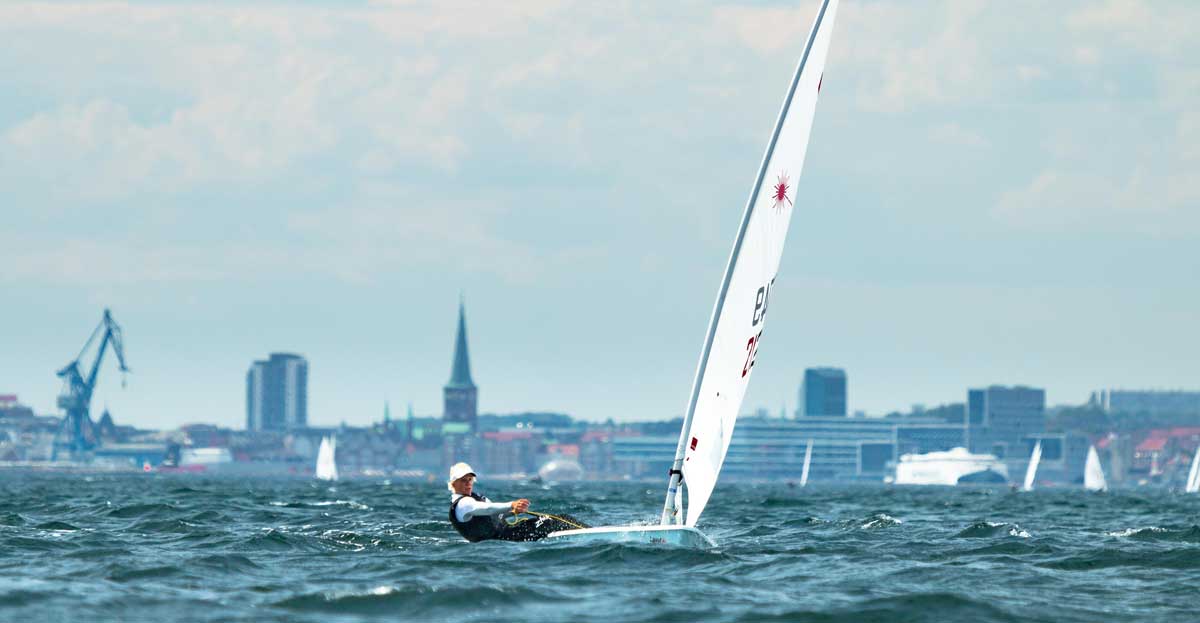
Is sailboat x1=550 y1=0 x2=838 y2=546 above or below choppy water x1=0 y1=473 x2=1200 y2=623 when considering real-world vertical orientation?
above

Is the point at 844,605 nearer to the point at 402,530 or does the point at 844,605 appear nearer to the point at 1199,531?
the point at 402,530

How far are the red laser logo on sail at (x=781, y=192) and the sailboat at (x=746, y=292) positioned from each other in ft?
0.04

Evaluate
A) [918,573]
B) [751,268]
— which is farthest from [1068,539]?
[751,268]

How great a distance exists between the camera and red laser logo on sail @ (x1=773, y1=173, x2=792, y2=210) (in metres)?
24.6

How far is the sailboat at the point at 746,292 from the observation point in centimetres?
2431

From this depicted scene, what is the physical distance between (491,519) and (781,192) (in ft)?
23.6

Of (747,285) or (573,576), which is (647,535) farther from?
(747,285)

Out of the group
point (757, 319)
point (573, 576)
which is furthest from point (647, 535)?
point (757, 319)

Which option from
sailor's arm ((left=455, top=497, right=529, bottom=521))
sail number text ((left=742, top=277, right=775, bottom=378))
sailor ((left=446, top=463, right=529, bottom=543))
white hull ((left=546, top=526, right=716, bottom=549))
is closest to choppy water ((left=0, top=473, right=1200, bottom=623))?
white hull ((left=546, top=526, right=716, bottom=549))

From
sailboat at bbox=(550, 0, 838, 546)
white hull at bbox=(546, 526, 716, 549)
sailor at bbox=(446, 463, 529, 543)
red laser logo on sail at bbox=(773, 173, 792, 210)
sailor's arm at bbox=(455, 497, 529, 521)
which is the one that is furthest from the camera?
sailor at bbox=(446, 463, 529, 543)

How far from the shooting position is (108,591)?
22344 mm

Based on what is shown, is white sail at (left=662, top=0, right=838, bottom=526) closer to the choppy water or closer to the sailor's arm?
the choppy water

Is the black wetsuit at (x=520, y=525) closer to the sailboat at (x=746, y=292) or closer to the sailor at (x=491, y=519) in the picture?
the sailor at (x=491, y=519)

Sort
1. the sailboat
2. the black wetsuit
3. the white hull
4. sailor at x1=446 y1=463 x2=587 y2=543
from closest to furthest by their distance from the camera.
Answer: the sailboat < the white hull < sailor at x1=446 y1=463 x2=587 y2=543 < the black wetsuit
